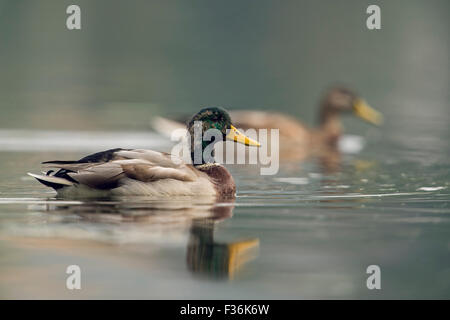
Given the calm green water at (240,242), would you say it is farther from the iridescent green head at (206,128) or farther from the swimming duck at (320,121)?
the swimming duck at (320,121)

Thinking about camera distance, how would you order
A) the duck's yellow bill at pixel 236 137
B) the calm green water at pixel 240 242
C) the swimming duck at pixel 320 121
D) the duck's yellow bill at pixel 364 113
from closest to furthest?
the calm green water at pixel 240 242
the duck's yellow bill at pixel 236 137
the swimming duck at pixel 320 121
the duck's yellow bill at pixel 364 113

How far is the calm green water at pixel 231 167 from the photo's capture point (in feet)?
23.1

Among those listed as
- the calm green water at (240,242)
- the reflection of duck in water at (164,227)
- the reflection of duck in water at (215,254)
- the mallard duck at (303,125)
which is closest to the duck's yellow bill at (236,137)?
the calm green water at (240,242)

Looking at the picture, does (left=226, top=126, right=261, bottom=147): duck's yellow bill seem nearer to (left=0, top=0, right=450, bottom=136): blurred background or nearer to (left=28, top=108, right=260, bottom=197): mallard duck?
(left=28, top=108, right=260, bottom=197): mallard duck

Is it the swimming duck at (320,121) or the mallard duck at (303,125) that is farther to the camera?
the swimming duck at (320,121)

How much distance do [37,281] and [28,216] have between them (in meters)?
1.99

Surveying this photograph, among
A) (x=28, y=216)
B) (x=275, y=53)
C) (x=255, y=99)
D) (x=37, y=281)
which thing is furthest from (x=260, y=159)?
(x=275, y=53)

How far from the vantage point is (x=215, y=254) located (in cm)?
741

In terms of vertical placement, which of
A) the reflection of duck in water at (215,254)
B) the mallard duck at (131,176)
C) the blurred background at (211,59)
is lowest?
the reflection of duck in water at (215,254)

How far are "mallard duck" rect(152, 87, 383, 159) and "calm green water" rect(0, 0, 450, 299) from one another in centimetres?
48

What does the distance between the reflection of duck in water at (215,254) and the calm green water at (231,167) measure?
0.8 inches

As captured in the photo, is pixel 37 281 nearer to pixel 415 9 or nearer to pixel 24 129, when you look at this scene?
pixel 24 129

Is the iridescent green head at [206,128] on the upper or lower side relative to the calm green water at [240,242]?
upper
